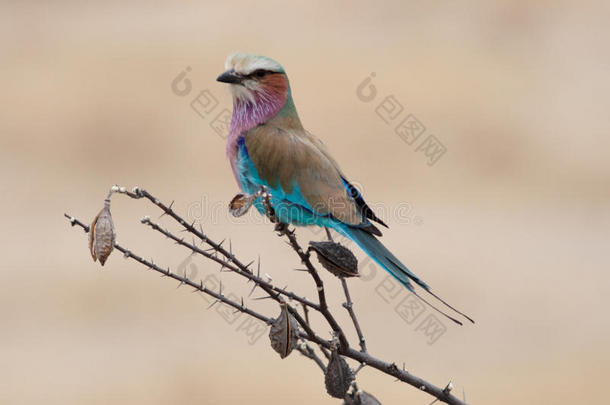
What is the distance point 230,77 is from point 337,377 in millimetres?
1268

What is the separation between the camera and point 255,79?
2.70m

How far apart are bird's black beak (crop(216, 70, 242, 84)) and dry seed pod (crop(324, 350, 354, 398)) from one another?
1185 mm

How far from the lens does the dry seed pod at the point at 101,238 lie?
5.52 ft

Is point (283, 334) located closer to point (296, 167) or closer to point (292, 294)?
point (292, 294)

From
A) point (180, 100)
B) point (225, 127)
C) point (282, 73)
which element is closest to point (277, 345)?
point (282, 73)

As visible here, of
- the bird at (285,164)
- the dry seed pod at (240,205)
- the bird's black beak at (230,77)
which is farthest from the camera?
the bird at (285,164)

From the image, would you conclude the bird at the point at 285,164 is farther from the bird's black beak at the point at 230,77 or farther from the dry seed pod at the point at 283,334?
the dry seed pod at the point at 283,334

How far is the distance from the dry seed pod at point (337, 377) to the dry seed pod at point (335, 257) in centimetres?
19

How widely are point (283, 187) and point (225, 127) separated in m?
0.79

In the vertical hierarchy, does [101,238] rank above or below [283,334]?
below

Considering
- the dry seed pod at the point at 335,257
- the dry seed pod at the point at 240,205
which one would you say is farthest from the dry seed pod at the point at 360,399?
the dry seed pod at the point at 240,205

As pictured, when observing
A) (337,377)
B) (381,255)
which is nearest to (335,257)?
(337,377)

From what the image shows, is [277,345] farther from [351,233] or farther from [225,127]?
[225,127]

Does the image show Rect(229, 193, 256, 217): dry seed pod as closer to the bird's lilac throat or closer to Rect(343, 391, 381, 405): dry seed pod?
Rect(343, 391, 381, 405): dry seed pod
